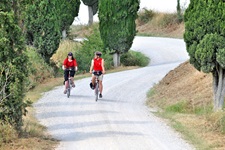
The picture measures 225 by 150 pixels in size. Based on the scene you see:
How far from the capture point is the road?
13987 mm

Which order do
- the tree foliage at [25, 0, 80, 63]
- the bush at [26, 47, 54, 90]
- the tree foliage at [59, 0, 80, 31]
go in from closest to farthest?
the bush at [26, 47, 54, 90]
the tree foliage at [25, 0, 80, 63]
the tree foliage at [59, 0, 80, 31]

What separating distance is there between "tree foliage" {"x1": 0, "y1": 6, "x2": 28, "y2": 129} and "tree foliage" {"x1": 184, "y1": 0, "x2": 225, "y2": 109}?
5544 mm

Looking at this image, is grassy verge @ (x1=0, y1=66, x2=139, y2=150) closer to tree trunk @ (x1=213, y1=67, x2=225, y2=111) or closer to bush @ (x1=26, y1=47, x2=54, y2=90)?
tree trunk @ (x1=213, y1=67, x2=225, y2=111)

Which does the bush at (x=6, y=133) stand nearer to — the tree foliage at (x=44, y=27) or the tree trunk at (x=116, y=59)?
the tree foliage at (x=44, y=27)

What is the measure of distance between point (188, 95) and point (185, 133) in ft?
20.3

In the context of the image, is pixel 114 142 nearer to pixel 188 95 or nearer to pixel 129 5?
pixel 188 95

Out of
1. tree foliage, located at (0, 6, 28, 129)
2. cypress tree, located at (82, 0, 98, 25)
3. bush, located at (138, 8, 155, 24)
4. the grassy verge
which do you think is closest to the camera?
the grassy verge

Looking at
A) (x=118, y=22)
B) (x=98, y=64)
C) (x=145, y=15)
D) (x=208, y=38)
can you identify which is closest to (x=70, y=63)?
(x=98, y=64)

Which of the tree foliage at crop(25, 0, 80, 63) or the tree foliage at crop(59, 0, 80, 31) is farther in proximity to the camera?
the tree foliage at crop(59, 0, 80, 31)

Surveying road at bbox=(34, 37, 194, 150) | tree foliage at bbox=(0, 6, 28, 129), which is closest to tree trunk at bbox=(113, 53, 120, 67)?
road at bbox=(34, 37, 194, 150)

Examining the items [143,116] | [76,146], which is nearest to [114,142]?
[76,146]

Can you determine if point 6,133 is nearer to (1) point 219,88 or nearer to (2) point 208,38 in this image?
(2) point 208,38

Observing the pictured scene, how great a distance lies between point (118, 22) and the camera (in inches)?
1284

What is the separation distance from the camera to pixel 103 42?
3347cm
